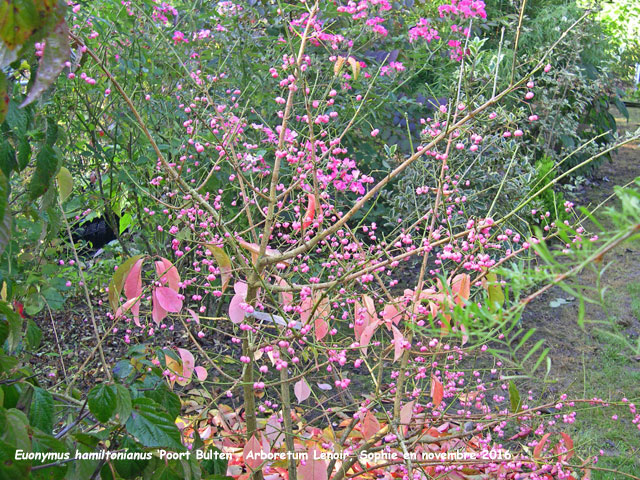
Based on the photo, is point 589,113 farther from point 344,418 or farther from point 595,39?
point 344,418

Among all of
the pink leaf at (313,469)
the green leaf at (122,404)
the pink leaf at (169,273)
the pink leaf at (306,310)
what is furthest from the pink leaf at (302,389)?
the green leaf at (122,404)

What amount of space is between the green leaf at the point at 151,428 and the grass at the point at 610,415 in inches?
67.4

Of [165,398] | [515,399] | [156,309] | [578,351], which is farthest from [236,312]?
[578,351]

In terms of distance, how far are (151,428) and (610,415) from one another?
2.61 meters

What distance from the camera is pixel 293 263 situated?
2512 mm

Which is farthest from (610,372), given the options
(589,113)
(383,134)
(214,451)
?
(589,113)

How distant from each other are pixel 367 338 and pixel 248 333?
431 millimetres

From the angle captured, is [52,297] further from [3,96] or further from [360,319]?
[3,96]

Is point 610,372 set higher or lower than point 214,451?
lower

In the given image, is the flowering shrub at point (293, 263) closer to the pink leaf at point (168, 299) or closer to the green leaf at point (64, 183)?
the pink leaf at point (168, 299)

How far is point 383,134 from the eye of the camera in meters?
4.08

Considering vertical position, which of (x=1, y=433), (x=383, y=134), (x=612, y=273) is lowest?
(x=612, y=273)

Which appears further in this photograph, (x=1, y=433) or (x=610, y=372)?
(x=610, y=372)

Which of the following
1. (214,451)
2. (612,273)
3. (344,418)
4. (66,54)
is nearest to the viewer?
(66,54)
